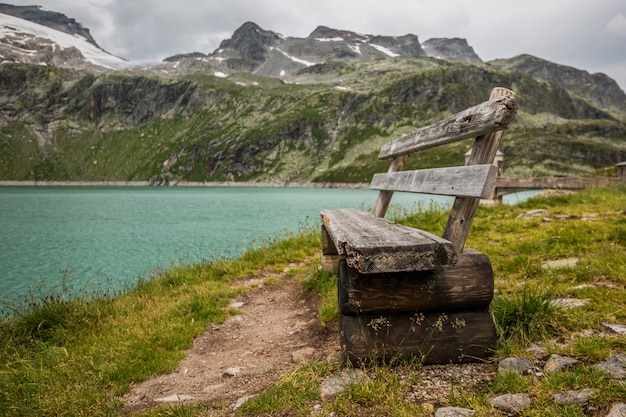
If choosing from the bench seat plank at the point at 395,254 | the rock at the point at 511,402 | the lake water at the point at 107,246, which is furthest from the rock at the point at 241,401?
the lake water at the point at 107,246

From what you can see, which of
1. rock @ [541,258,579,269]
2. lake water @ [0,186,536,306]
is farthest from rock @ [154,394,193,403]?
lake water @ [0,186,536,306]

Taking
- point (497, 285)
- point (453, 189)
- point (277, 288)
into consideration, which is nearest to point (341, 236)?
point (453, 189)

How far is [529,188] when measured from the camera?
26656 mm

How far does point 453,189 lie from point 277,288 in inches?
218

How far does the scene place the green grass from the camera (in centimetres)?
313

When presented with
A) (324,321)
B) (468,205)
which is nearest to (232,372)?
(324,321)

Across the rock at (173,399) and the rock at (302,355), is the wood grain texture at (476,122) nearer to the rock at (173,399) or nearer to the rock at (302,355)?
the rock at (302,355)

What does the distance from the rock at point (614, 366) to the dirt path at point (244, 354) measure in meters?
2.58

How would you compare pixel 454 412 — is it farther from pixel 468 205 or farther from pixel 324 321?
pixel 324 321

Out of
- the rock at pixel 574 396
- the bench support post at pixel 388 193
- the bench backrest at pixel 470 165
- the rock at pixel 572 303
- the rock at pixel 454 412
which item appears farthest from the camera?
the bench support post at pixel 388 193

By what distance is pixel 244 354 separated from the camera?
17.0ft

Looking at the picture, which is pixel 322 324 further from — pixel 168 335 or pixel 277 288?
pixel 277 288

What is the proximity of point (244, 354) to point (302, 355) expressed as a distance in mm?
1030

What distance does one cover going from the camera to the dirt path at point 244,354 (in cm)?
403
